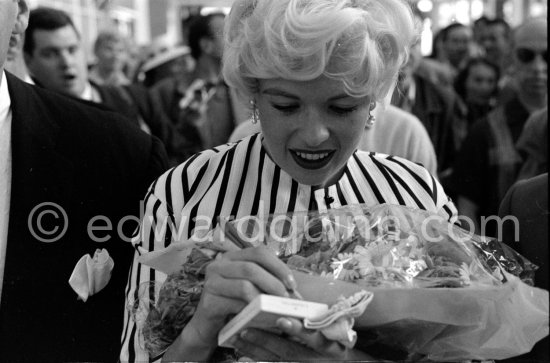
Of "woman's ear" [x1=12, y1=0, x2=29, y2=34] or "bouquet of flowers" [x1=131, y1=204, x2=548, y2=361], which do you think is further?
"woman's ear" [x1=12, y1=0, x2=29, y2=34]

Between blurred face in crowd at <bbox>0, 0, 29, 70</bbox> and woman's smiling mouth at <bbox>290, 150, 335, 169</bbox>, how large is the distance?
74 cm

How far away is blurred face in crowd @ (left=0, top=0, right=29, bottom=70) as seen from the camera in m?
2.14

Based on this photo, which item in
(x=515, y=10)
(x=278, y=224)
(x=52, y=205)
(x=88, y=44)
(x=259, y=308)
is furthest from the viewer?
(x=88, y=44)

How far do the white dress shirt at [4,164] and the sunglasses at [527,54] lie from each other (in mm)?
2661

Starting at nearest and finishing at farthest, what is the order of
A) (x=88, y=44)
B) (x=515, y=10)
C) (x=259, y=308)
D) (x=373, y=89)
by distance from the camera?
(x=259, y=308)
(x=373, y=89)
(x=515, y=10)
(x=88, y=44)

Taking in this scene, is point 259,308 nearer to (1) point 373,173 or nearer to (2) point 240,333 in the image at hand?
(2) point 240,333

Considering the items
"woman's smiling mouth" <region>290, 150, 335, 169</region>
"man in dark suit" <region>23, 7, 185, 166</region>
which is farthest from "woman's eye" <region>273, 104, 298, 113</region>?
"man in dark suit" <region>23, 7, 185, 166</region>

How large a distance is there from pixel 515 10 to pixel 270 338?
28.0ft

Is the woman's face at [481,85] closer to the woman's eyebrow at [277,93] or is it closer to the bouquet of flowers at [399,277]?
the woman's eyebrow at [277,93]

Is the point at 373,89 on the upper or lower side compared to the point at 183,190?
upper

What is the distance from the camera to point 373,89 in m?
1.94

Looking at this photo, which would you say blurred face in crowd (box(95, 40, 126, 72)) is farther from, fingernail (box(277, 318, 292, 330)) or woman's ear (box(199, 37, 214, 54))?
fingernail (box(277, 318, 292, 330))

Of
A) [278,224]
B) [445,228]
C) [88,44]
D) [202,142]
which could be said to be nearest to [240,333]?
[278,224]

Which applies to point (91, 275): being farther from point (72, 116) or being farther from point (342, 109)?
point (342, 109)
